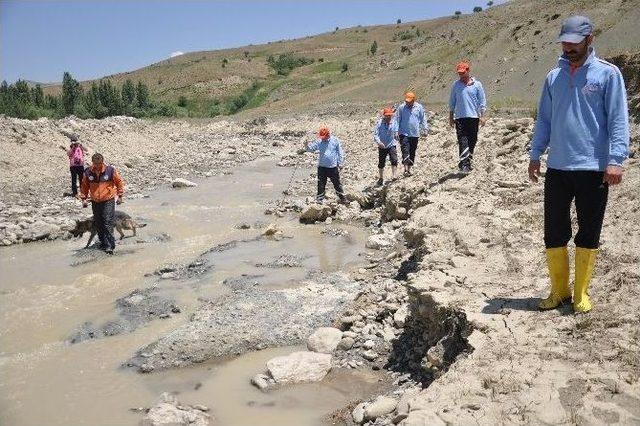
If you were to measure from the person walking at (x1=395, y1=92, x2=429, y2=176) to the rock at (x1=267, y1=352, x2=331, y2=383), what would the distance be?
7129mm

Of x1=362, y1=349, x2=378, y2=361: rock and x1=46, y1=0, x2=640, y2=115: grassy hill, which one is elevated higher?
x1=46, y1=0, x2=640, y2=115: grassy hill

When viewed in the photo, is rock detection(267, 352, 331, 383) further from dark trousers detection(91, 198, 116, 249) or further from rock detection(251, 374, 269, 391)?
dark trousers detection(91, 198, 116, 249)

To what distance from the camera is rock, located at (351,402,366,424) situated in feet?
14.4

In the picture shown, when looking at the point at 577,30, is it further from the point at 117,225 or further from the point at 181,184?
the point at 181,184

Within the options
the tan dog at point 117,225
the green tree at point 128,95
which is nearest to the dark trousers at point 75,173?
the tan dog at point 117,225

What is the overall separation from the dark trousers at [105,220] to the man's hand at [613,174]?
8277mm

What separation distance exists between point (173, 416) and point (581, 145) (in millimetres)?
3857

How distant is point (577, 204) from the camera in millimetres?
4289

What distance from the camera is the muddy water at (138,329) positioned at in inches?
200

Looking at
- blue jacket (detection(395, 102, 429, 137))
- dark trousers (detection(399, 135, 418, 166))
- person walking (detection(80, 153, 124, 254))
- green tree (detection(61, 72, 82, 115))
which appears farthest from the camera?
green tree (detection(61, 72, 82, 115))

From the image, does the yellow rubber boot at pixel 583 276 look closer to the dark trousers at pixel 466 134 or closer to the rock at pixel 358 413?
the rock at pixel 358 413

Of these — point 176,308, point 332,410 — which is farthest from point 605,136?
point 176,308

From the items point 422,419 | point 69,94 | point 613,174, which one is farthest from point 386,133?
point 69,94

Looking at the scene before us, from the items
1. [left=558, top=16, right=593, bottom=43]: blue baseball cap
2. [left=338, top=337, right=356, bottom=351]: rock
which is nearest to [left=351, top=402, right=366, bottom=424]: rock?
[left=338, top=337, right=356, bottom=351]: rock
